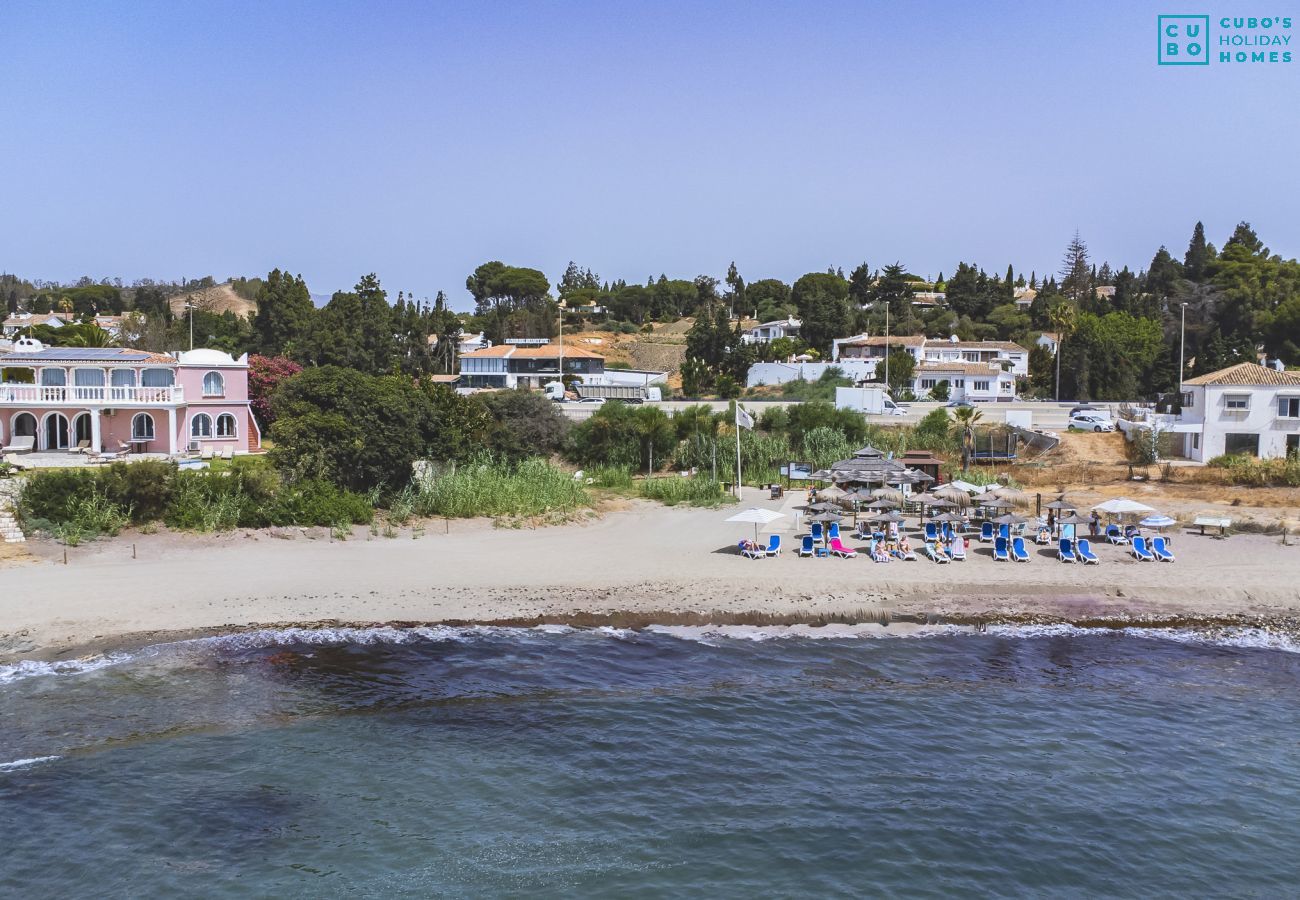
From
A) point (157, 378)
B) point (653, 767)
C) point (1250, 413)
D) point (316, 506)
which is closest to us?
point (653, 767)

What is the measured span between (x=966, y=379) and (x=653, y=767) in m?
61.0

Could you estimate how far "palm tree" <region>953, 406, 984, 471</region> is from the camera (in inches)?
1566

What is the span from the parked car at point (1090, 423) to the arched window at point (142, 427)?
3841 centimetres

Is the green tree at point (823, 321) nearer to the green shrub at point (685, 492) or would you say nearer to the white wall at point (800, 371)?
the white wall at point (800, 371)

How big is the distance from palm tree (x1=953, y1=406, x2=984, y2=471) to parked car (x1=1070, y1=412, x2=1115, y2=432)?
473 centimetres

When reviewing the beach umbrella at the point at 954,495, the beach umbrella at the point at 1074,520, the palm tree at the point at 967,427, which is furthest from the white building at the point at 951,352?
the beach umbrella at the point at 954,495

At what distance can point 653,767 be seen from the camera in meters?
15.6

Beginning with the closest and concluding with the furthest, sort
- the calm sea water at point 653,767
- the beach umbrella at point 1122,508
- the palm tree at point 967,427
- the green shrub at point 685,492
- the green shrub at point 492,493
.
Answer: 1. the calm sea water at point 653,767
2. the beach umbrella at point 1122,508
3. the green shrub at point 492,493
4. the green shrub at point 685,492
5. the palm tree at point 967,427

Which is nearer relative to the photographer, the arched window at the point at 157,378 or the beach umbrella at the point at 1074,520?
the beach umbrella at the point at 1074,520

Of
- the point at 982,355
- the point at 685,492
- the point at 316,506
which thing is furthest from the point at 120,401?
the point at 982,355

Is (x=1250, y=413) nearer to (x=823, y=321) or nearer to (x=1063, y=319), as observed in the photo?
(x=1063, y=319)

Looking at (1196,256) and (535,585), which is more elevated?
(1196,256)

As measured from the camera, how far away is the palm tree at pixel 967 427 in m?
39.8

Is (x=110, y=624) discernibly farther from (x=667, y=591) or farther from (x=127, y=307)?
(x=127, y=307)
